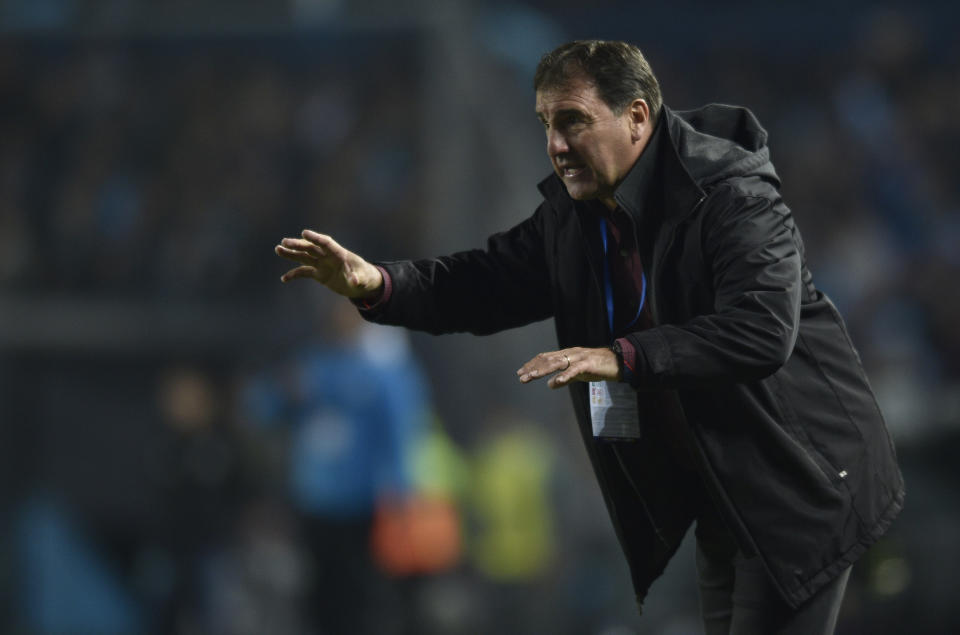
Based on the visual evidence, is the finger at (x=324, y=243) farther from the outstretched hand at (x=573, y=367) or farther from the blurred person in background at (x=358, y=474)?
the blurred person in background at (x=358, y=474)

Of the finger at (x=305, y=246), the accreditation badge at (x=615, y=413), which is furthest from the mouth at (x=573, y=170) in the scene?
the finger at (x=305, y=246)

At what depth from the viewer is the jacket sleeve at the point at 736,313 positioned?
7.38ft

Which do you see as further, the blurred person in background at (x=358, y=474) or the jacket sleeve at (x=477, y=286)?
the blurred person in background at (x=358, y=474)

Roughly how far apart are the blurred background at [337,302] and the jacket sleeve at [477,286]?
2.96 meters

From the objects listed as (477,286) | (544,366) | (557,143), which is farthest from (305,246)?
(544,366)

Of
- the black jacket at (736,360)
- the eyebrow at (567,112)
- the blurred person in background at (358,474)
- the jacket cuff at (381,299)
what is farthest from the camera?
the blurred person in background at (358,474)

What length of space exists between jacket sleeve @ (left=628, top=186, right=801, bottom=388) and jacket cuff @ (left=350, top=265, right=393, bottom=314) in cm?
68

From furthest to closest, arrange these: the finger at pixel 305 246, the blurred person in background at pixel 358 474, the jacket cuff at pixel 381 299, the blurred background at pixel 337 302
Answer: the blurred background at pixel 337 302 < the blurred person in background at pixel 358 474 < the jacket cuff at pixel 381 299 < the finger at pixel 305 246

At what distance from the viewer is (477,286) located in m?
2.81

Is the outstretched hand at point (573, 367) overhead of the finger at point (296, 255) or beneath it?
beneath

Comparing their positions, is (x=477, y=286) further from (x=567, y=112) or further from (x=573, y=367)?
(x=573, y=367)

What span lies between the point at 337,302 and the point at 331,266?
4.32 metres

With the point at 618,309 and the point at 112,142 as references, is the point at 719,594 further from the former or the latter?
the point at 112,142

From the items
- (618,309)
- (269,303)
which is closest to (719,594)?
(618,309)
